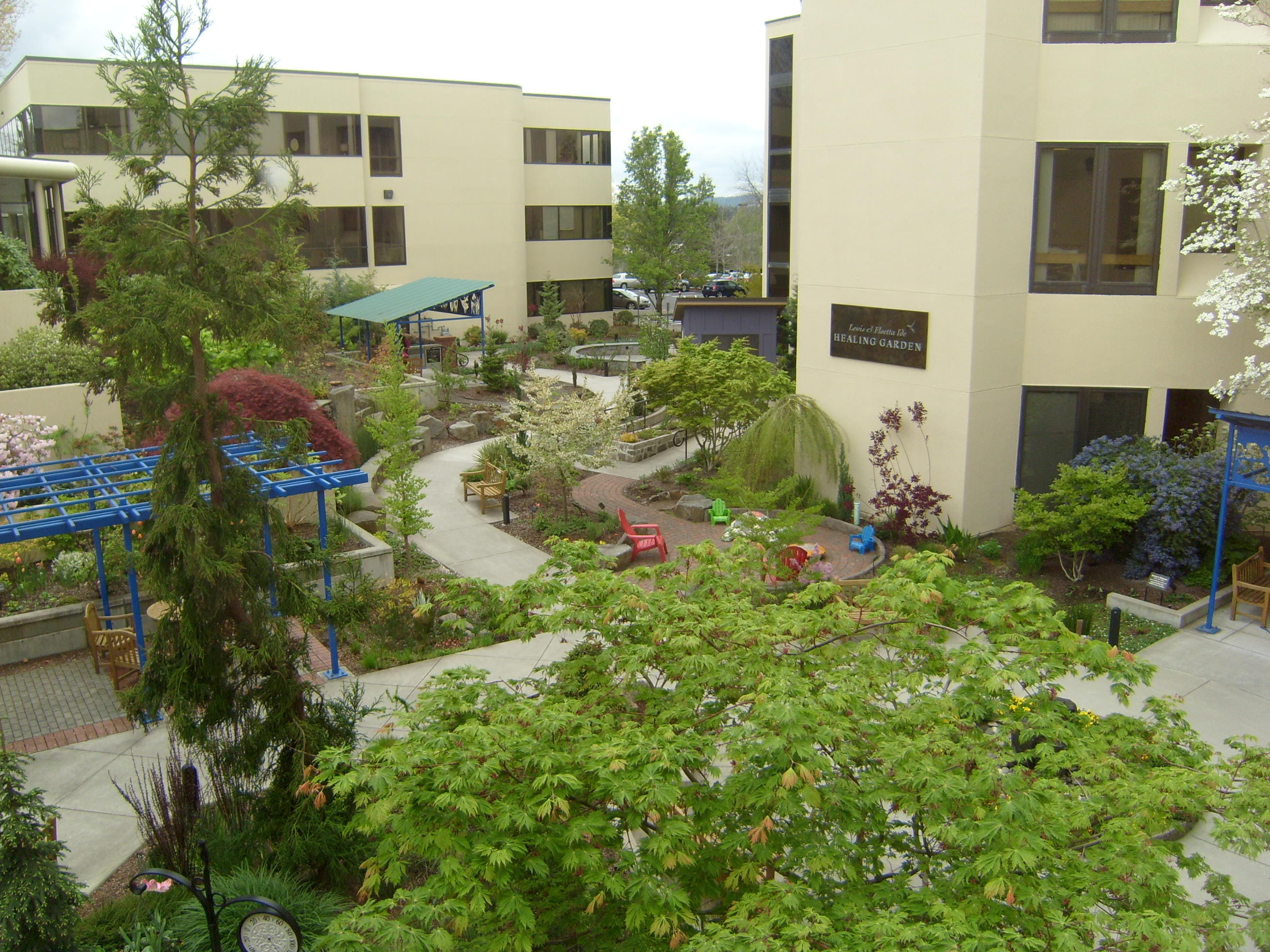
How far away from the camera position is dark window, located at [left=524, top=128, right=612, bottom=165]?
44719mm

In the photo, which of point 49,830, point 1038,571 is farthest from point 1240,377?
point 49,830

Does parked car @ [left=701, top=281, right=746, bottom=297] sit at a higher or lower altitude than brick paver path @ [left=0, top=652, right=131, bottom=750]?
higher

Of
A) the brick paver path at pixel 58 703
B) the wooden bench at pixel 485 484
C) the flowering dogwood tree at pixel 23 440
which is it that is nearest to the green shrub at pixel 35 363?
the flowering dogwood tree at pixel 23 440

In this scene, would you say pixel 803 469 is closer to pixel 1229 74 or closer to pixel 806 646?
pixel 1229 74

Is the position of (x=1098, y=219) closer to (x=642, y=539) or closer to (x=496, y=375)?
(x=642, y=539)

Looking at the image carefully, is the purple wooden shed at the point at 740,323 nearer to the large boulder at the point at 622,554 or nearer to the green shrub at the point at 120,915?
the large boulder at the point at 622,554

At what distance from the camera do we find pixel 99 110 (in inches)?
1334

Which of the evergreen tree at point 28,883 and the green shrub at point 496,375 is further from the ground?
the green shrub at point 496,375

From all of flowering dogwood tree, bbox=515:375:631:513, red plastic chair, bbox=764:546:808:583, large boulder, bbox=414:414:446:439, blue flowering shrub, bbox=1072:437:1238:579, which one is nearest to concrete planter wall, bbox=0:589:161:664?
A: flowering dogwood tree, bbox=515:375:631:513

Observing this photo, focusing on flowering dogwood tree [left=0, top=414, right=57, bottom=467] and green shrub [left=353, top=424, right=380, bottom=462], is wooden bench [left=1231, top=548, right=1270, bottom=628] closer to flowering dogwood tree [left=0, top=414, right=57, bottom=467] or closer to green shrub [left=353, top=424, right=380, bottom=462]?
green shrub [left=353, top=424, right=380, bottom=462]

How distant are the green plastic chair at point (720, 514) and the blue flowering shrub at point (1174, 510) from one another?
6.38 m

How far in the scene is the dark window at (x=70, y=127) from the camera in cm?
3300

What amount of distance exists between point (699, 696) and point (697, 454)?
53.0 ft

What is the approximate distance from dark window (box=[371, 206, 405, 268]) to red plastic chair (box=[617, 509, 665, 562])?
25.9 metres
